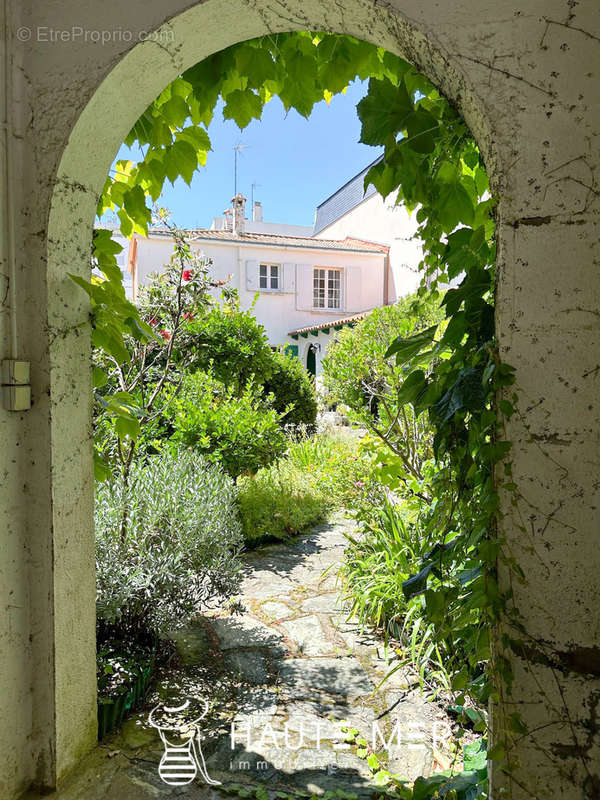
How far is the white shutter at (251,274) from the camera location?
50.8 feet

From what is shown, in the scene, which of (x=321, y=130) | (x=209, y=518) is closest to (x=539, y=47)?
(x=209, y=518)

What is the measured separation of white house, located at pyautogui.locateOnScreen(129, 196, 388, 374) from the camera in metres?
15.5

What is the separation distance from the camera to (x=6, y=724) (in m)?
1.54

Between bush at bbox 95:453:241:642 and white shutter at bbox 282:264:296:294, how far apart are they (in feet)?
44.9

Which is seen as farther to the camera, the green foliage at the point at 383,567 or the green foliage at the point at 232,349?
the green foliage at the point at 232,349

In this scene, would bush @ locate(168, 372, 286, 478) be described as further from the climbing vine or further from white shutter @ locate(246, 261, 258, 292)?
white shutter @ locate(246, 261, 258, 292)

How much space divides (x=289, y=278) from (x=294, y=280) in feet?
0.54

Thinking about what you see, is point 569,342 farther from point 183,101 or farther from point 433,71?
point 183,101

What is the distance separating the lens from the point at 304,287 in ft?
53.8

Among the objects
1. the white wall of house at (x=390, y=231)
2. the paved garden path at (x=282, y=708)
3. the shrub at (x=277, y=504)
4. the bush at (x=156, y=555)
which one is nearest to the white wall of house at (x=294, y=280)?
the white wall of house at (x=390, y=231)

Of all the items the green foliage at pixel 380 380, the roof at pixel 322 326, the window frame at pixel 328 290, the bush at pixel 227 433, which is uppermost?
the window frame at pixel 328 290

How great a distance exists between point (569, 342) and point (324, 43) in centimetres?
137

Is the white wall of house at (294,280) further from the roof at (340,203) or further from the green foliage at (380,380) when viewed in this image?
the green foliage at (380,380)

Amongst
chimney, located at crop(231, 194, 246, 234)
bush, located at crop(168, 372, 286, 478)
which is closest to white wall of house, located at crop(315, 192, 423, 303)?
chimney, located at crop(231, 194, 246, 234)
